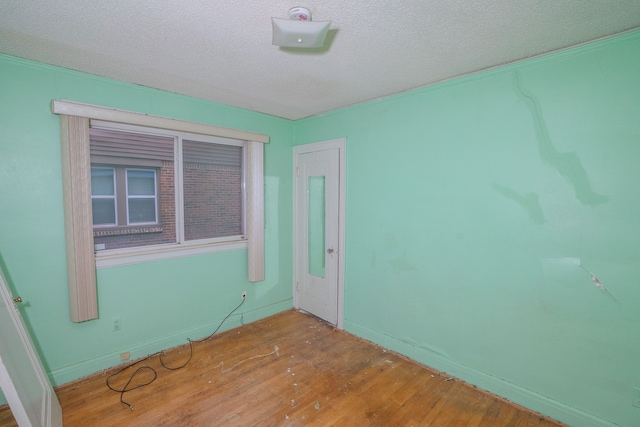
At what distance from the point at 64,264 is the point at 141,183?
186 cm

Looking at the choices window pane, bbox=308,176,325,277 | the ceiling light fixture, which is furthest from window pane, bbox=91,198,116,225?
the ceiling light fixture

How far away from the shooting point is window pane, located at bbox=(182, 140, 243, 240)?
3221mm

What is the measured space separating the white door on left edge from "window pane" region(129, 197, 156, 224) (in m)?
2.13

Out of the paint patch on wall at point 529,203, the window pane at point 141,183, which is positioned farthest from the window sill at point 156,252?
the paint patch on wall at point 529,203

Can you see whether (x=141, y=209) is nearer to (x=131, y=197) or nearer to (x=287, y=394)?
(x=131, y=197)

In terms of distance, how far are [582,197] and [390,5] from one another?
171 cm

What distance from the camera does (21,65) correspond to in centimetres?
206

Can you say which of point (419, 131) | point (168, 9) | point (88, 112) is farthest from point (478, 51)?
point (88, 112)

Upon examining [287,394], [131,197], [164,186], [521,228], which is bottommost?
[287,394]

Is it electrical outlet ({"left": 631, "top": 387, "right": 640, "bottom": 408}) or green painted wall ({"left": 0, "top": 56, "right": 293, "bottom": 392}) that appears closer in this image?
electrical outlet ({"left": 631, "top": 387, "right": 640, "bottom": 408})

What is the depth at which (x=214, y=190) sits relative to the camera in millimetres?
3545

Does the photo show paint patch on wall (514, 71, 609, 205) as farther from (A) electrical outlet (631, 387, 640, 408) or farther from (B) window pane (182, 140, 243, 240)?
(B) window pane (182, 140, 243, 240)

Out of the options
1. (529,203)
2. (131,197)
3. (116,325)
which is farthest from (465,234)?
(131,197)

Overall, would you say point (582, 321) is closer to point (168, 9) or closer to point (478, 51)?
point (478, 51)
